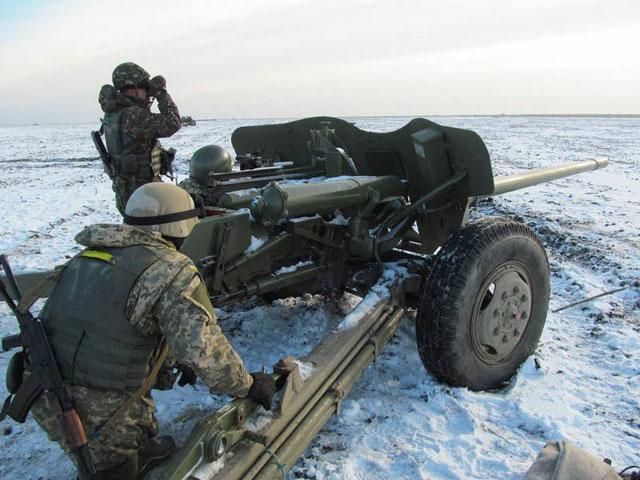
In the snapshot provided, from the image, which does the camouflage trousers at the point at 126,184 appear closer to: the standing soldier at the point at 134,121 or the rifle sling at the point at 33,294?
the standing soldier at the point at 134,121

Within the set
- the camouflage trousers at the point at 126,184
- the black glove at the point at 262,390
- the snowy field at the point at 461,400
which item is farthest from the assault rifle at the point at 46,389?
the camouflage trousers at the point at 126,184

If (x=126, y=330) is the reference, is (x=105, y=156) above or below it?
above

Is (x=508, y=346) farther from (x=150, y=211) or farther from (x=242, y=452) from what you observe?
(x=150, y=211)

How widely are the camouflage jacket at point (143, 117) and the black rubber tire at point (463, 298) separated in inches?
113

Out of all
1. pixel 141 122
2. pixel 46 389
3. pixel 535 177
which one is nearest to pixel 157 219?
pixel 46 389

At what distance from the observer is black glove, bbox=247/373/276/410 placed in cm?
244

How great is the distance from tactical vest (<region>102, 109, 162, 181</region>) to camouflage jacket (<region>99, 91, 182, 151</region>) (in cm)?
5

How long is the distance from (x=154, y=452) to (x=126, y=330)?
0.87 metres

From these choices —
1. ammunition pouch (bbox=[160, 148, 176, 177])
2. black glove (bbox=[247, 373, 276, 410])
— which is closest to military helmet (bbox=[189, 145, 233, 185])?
ammunition pouch (bbox=[160, 148, 176, 177])

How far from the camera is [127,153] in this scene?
17.2ft

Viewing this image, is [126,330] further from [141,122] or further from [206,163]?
[141,122]

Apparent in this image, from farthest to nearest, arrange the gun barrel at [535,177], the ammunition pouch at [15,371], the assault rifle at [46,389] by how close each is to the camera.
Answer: the gun barrel at [535,177], the ammunition pouch at [15,371], the assault rifle at [46,389]

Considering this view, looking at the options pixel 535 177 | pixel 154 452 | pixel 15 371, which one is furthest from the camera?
pixel 535 177

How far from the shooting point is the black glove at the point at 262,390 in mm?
2441
